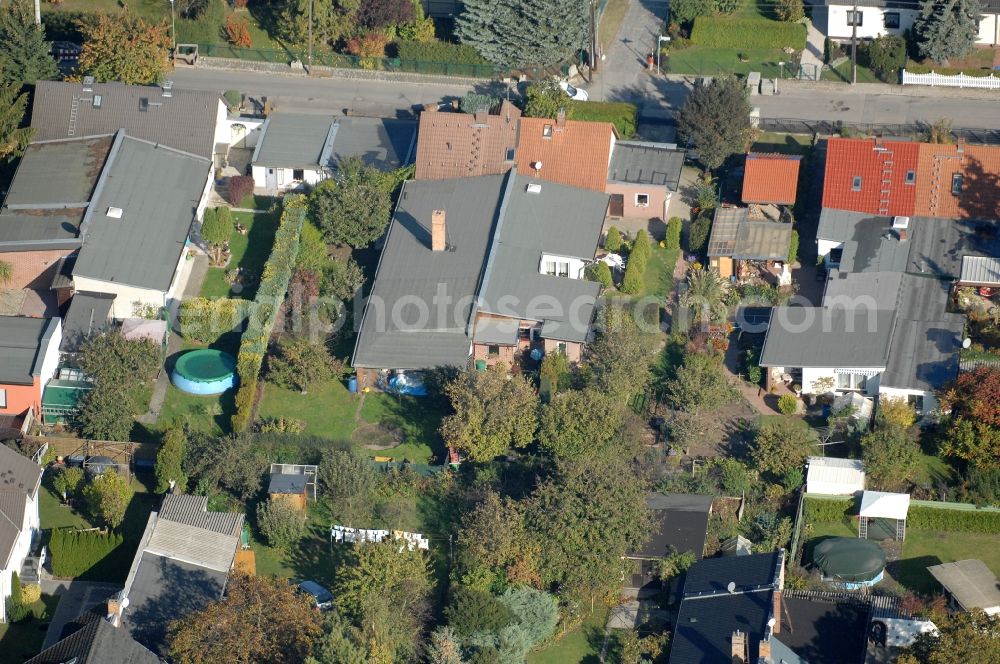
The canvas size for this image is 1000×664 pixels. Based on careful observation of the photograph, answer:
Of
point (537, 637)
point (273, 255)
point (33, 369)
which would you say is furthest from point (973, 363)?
point (33, 369)

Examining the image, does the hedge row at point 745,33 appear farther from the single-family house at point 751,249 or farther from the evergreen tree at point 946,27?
the single-family house at point 751,249

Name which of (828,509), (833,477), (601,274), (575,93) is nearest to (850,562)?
(828,509)

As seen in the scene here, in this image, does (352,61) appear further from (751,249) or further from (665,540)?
(665,540)

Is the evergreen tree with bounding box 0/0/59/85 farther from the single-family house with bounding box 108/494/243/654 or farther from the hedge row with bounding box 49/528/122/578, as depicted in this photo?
the single-family house with bounding box 108/494/243/654

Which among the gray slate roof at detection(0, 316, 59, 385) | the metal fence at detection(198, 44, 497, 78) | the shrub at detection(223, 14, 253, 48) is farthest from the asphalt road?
the gray slate roof at detection(0, 316, 59, 385)

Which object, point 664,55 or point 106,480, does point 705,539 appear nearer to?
point 106,480
